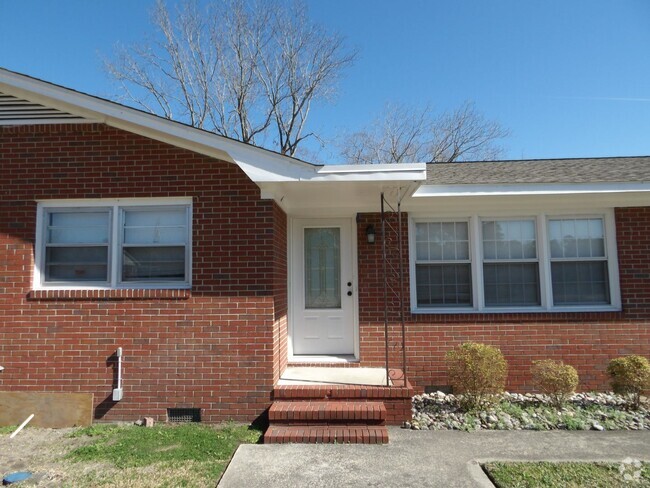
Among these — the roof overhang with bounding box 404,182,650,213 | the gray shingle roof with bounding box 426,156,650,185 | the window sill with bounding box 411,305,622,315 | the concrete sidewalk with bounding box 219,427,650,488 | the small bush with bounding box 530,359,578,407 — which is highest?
the gray shingle roof with bounding box 426,156,650,185

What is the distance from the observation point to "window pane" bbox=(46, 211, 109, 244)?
5898mm

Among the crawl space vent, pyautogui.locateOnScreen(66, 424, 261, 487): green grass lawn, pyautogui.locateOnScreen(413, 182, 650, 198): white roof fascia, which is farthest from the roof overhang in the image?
the crawl space vent

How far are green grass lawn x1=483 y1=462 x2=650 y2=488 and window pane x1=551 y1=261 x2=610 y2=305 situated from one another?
2937mm

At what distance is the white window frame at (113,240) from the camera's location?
5.79 metres

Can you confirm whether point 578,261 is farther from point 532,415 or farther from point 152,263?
point 152,263

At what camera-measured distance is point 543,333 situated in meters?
6.61

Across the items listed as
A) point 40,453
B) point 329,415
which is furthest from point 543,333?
point 40,453

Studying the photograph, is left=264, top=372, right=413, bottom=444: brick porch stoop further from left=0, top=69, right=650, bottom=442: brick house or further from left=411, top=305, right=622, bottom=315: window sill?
left=411, top=305, right=622, bottom=315: window sill

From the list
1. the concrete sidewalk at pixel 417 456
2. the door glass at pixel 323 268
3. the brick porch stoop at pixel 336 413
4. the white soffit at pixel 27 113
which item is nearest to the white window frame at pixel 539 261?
the door glass at pixel 323 268

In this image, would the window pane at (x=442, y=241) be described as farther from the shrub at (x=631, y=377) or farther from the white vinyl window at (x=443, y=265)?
the shrub at (x=631, y=377)

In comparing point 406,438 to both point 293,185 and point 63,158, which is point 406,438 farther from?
point 63,158

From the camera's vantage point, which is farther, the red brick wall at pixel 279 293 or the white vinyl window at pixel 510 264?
the white vinyl window at pixel 510 264

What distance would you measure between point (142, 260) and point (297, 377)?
246cm

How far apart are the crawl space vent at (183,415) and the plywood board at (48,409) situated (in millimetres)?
928
